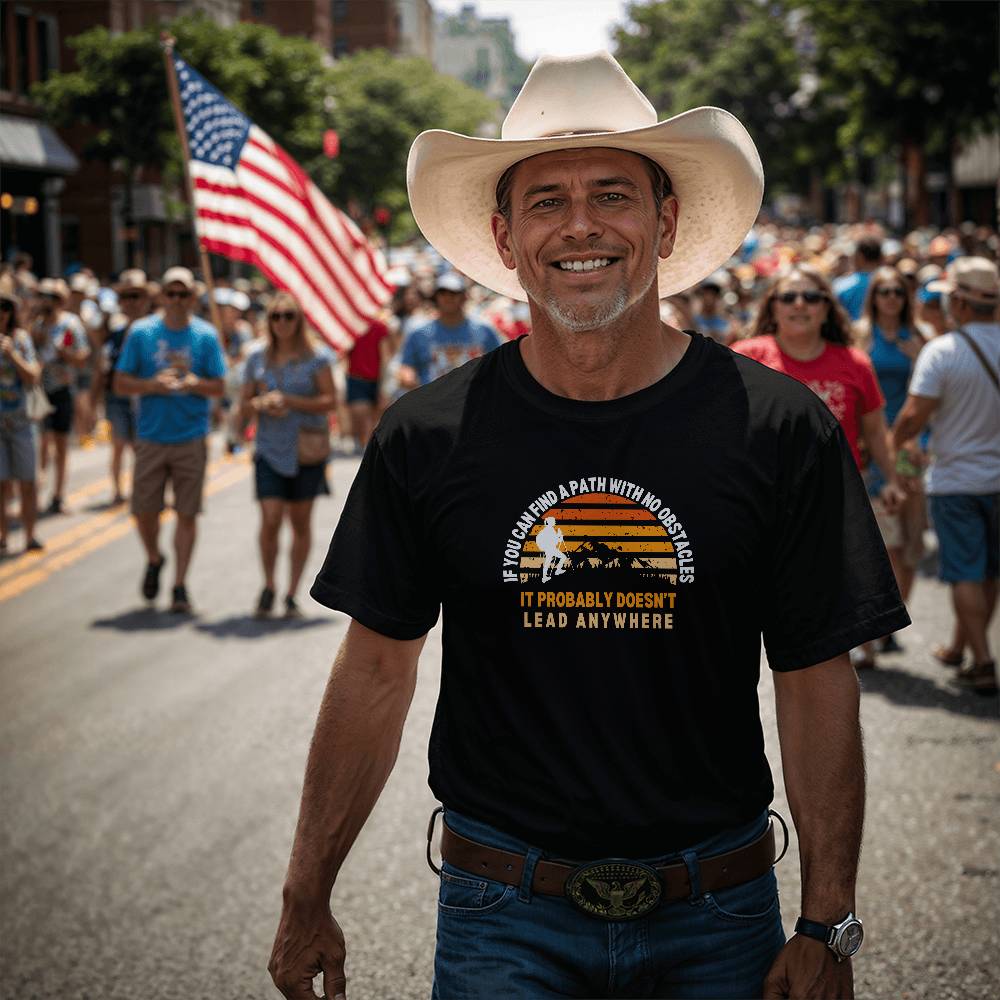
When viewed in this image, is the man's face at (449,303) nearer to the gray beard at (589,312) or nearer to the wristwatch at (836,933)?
the gray beard at (589,312)

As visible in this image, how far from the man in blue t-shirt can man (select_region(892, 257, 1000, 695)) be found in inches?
167

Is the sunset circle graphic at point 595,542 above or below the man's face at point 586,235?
below

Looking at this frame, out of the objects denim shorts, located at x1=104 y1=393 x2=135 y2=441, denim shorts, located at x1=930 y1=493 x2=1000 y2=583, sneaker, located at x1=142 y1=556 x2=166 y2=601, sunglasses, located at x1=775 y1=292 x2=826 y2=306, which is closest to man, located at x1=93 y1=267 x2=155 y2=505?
denim shorts, located at x1=104 y1=393 x2=135 y2=441

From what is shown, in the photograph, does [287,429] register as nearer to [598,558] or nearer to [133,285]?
[133,285]

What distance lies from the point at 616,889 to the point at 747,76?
91310mm

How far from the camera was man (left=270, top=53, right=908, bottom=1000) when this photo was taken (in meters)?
2.82

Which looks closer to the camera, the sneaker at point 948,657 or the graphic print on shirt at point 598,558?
the graphic print on shirt at point 598,558

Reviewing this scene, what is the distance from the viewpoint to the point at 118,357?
551 inches

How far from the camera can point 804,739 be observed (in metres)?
2.87

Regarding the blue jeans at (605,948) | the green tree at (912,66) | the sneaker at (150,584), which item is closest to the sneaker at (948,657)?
the sneaker at (150,584)

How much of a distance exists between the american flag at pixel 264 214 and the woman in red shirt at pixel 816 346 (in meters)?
4.38

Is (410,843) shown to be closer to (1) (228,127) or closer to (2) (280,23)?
(1) (228,127)

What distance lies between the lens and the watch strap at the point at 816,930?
278 cm

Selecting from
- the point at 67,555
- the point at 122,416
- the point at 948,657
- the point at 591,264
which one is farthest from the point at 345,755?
the point at 122,416
